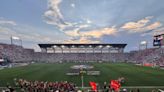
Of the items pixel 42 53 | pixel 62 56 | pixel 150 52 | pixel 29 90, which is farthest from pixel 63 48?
pixel 29 90

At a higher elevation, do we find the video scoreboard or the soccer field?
the video scoreboard

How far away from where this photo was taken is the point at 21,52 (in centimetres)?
10919

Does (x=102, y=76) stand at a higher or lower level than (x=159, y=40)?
lower

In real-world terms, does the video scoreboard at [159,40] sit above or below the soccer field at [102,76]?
above

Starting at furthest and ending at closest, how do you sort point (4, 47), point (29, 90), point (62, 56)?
point (62, 56), point (4, 47), point (29, 90)

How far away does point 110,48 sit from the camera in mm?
116062

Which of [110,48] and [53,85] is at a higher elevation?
[110,48]

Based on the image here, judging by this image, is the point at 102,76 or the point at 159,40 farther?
the point at 159,40

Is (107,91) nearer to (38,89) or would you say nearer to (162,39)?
(38,89)

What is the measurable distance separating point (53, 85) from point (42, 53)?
91.9 meters

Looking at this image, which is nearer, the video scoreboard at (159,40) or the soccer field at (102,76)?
the soccer field at (102,76)

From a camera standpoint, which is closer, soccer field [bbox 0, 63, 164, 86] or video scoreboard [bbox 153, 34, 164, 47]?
soccer field [bbox 0, 63, 164, 86]

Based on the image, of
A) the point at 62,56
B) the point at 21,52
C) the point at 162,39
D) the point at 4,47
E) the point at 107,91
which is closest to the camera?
the point at 107,91

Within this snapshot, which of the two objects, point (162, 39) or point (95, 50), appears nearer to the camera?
point (162, 39)
